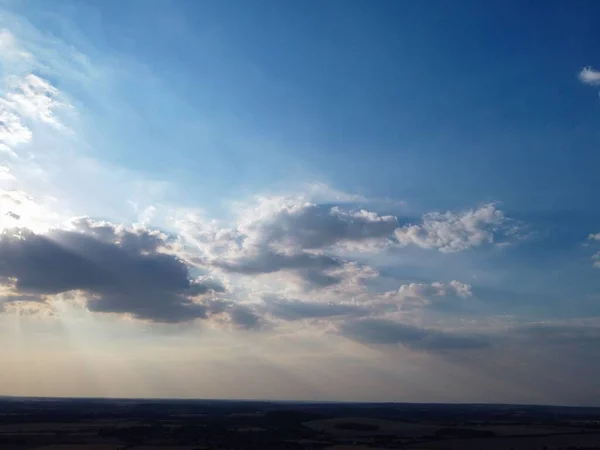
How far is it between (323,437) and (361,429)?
24212mm

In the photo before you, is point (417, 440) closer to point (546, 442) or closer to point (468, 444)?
point (468, 444)

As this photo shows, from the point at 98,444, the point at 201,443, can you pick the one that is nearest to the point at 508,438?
the point at 201,443

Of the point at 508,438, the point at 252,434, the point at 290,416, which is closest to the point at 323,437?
the point at 252,434

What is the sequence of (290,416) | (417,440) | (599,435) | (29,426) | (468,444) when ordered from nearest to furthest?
1. (468,444)
2. (417,440)
3. (599,435)
4. (29,426)
5. (290,416)

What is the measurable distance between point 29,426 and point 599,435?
113336 millimetres

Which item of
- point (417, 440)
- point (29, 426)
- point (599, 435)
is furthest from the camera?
point (29, 426)

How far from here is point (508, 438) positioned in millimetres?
96938

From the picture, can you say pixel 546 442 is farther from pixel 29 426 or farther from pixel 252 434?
pixel 29 426

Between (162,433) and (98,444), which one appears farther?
(162,433)

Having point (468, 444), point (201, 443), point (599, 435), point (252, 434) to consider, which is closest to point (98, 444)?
point (201, 443)

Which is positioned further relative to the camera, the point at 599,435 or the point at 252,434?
the point at 599,435

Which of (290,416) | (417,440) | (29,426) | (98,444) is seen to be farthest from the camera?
(290,416)

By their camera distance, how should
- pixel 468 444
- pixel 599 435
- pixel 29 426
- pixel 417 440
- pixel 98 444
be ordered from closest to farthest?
pixel 98 444, pixel 468 444, pixel 417 440, pixel 599 435, pixel 29 426

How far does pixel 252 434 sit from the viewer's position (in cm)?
9362
